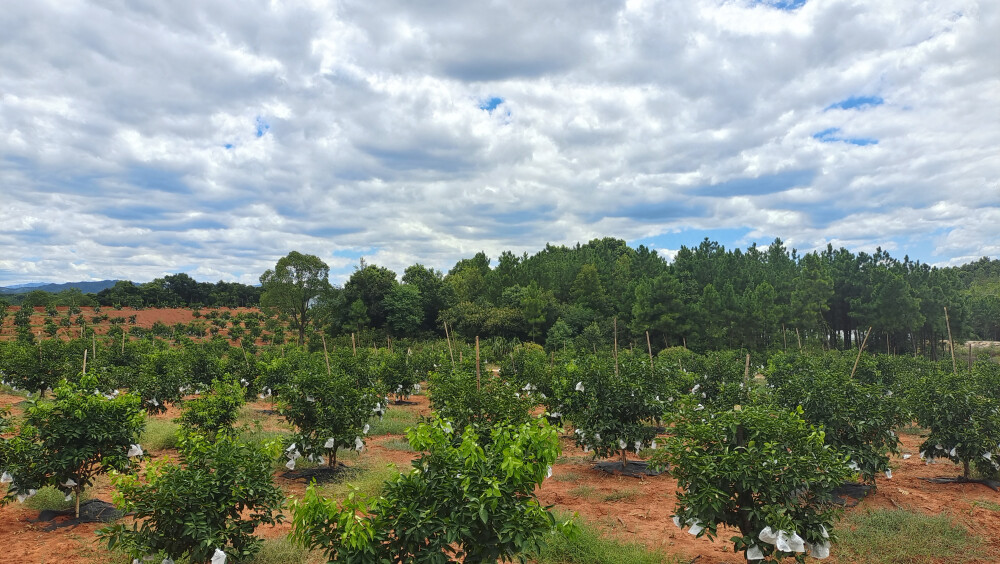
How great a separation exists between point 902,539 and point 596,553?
16.3ft

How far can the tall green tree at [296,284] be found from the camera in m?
49.1

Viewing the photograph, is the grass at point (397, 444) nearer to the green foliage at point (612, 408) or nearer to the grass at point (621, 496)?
the green foliage at point (612, 408)

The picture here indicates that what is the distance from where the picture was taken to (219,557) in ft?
18.5

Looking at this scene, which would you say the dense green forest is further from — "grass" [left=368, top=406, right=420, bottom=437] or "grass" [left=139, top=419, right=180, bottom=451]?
"grass" [left=139, top=419, right=180, bottom=451]

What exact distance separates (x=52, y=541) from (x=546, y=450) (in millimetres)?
8585

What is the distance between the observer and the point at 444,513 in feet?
16.4

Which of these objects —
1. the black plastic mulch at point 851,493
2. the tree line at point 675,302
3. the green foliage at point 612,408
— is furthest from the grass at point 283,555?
the tree line at point 675,302

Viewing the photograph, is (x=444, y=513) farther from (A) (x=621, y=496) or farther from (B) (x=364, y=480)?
(B) (x=364, y=480)

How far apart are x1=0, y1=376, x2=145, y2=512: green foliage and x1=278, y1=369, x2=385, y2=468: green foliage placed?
3.33 meters

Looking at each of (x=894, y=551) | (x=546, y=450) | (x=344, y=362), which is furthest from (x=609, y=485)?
(x=344, y=362)

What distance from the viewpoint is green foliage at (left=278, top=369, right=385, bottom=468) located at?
11430 millimetres

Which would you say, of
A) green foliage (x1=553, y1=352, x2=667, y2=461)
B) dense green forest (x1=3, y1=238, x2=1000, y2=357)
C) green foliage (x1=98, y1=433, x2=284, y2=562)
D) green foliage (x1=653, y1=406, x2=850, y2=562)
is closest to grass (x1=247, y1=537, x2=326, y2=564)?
green foliage (x1=98, y1=433, x2=284, y2=562)

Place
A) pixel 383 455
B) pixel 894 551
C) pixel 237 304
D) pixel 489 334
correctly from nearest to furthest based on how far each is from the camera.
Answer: pixel 894 551 → pixel 383 455 → pixel 489 334 → pixel 237 304

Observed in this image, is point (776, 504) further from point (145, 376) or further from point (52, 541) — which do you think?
point (145, 376)
